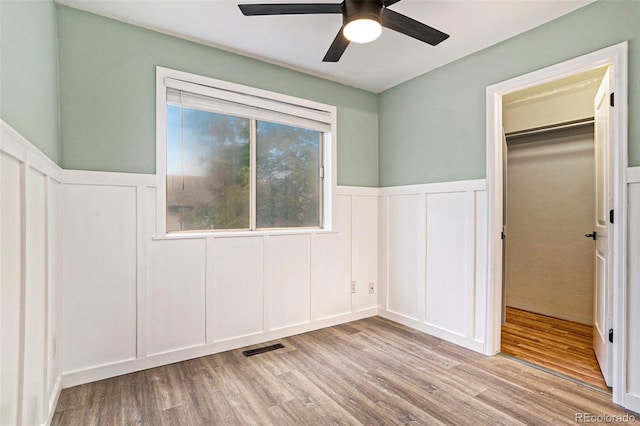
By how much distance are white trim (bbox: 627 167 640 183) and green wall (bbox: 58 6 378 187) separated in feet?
9.43

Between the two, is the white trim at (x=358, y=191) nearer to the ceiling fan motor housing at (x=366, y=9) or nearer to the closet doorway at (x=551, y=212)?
the closet doorway at (x=551, y=212)

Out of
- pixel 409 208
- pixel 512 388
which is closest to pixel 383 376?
→ pixel 512 388

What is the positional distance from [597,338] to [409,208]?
1832 millimetres

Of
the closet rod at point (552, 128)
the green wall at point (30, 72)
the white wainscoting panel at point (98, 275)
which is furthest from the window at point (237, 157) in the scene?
the closet rod at point (552, 128)

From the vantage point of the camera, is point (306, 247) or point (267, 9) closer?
point (267, 9)

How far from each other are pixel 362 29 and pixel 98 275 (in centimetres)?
235

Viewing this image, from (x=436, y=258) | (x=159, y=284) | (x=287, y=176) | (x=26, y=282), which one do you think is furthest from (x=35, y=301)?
(x=436, y=258)

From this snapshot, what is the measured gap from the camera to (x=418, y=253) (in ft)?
10.9

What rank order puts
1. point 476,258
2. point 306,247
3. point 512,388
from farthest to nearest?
1. point 306,247
2. point 476,258
3. point 512,388

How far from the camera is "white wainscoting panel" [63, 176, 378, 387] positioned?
2.23 meters

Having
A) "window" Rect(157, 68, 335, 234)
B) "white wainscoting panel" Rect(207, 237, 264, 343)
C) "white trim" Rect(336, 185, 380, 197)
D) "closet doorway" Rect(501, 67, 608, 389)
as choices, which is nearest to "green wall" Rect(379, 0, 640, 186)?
"white trim" Rect(336, 185, 380, 197)

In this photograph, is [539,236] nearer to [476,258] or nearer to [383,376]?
[476,258]

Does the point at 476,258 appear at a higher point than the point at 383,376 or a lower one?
higher

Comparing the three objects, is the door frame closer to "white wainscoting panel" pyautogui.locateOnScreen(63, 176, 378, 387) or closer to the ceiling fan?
the ceiling fan
